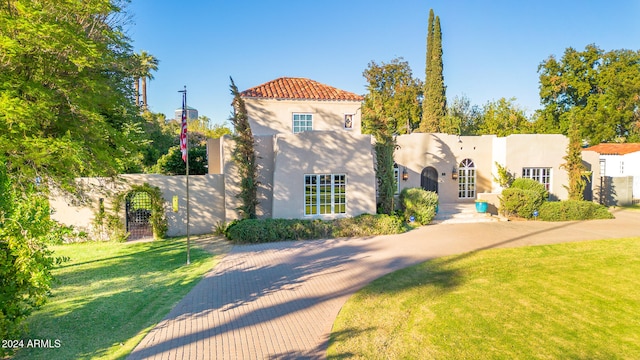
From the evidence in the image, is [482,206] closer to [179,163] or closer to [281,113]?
[281,113]

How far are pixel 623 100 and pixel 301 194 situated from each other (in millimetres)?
46512

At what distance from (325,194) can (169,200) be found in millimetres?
7367

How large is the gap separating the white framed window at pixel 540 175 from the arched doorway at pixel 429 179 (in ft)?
17.6

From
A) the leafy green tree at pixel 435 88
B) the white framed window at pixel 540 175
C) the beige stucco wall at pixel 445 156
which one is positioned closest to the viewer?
the white framed window at pixel 540 175

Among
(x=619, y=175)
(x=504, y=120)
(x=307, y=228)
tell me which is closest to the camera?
(x=307, y=228)

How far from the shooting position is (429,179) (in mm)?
23938

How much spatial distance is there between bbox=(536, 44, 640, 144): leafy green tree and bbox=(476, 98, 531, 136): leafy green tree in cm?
606

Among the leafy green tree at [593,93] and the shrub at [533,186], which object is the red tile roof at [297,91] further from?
the leafy green tree at [593,93]

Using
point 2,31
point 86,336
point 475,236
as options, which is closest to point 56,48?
point 2,31

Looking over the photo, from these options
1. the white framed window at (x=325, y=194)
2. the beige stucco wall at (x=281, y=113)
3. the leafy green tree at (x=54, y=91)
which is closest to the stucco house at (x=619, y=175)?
the beige stucco wall at (x=281, y=113)

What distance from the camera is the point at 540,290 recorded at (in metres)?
9.52

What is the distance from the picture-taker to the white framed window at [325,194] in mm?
17172

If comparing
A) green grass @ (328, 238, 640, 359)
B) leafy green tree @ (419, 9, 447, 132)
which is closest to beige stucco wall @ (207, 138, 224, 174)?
green grass @ (328, 238, 640, 359)

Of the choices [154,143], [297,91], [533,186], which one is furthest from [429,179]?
[154,143]
